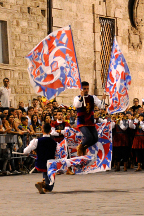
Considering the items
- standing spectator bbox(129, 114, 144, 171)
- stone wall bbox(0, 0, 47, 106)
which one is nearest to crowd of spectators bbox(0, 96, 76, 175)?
standing spectator bbox(129, 114, 144, 171)

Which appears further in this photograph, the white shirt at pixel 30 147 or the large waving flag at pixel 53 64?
the large waving flag at pixel 53 64

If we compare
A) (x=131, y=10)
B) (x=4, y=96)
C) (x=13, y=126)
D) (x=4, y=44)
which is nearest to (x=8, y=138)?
(x=13, y=126)

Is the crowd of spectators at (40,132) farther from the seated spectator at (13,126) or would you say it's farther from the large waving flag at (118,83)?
the large waving flag at (118,83)

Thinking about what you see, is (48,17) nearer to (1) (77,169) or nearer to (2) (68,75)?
(2) (68,75)

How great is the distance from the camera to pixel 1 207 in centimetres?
760

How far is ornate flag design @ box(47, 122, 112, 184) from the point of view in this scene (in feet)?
32.5

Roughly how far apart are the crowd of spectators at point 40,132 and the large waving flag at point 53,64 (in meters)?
2.10

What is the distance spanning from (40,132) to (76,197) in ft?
21.3

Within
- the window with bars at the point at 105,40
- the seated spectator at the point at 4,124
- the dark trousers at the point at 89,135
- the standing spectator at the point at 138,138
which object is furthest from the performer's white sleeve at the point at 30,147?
A: the window with bars at the point at 105,40

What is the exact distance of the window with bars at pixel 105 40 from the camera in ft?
80.7

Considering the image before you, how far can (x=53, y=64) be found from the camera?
12.2m

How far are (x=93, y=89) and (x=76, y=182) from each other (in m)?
12.4

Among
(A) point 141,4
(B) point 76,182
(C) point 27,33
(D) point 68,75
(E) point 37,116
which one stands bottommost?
(B) point 76,182

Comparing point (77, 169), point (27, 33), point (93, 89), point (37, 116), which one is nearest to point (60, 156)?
point (77, 169)
